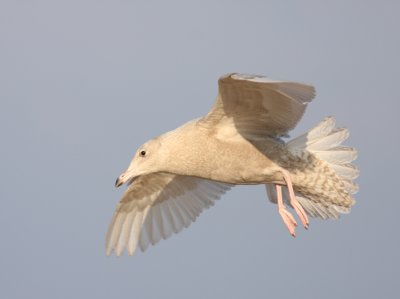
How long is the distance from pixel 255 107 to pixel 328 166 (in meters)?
1.42

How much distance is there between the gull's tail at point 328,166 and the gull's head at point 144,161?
1.78m

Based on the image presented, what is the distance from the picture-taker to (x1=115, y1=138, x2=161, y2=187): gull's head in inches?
476

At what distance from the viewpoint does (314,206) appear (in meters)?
13.2

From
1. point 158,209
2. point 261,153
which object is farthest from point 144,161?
point 158,209

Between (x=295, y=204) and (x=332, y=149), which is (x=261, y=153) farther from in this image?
(x=332, y=149)

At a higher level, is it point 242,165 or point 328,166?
point 242,165

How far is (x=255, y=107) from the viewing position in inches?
463

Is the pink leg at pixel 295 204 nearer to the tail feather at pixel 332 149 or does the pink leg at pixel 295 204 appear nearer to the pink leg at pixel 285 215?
the pink leg at pixel 285 215

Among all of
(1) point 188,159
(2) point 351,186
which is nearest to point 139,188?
(1) point 188,159

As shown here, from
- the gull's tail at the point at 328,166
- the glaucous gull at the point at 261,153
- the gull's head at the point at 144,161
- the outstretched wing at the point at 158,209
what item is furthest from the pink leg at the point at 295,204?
the outstretched wing at the point at 158,209

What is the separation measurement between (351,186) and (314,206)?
76 cm

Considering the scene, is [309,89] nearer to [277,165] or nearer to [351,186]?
[277,165]

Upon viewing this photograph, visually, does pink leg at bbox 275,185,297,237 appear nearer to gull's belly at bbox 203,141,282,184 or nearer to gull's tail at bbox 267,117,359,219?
gull's tail at bbox 267,117,359,219

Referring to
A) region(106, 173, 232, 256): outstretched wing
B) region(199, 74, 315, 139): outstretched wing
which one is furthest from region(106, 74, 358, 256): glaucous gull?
region(106, 173, 232, 256): outstretched wing
